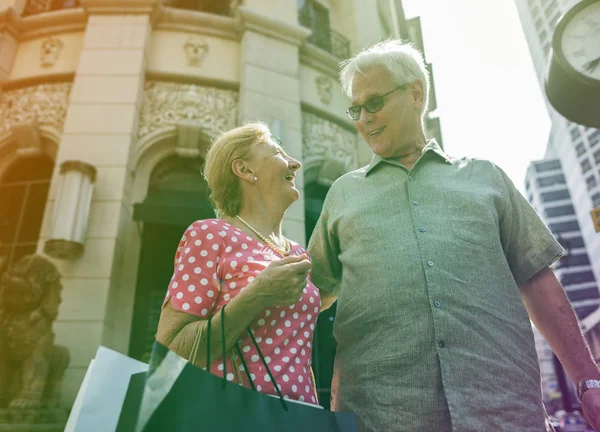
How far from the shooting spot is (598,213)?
9.44 ft

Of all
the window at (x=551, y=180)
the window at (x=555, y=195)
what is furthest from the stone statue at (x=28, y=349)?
the window at (x=551, y=180)

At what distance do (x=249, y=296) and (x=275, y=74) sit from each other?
6764 mm

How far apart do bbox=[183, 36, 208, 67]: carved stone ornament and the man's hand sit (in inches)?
293

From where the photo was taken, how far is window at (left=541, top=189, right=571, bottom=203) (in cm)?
6253

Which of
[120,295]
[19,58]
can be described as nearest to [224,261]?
[120,295]

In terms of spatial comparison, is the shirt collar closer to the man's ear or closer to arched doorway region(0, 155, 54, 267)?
the man's ear

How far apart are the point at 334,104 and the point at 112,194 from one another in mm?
4605

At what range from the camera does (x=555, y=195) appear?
63.0 metres

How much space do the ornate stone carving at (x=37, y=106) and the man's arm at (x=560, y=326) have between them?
726 centimetres

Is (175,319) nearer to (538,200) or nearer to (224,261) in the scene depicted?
(224,261)

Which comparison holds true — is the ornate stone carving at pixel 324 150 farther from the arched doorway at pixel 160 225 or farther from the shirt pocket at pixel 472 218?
the shirt pocket at pixel 472 218

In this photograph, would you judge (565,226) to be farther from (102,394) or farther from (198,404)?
(102,394)

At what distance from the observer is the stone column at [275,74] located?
676 cm

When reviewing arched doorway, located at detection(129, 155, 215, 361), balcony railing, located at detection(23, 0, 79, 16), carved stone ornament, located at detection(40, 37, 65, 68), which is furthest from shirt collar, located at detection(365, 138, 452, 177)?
balcony railing, located at detection(23, 0, 79, 16)
